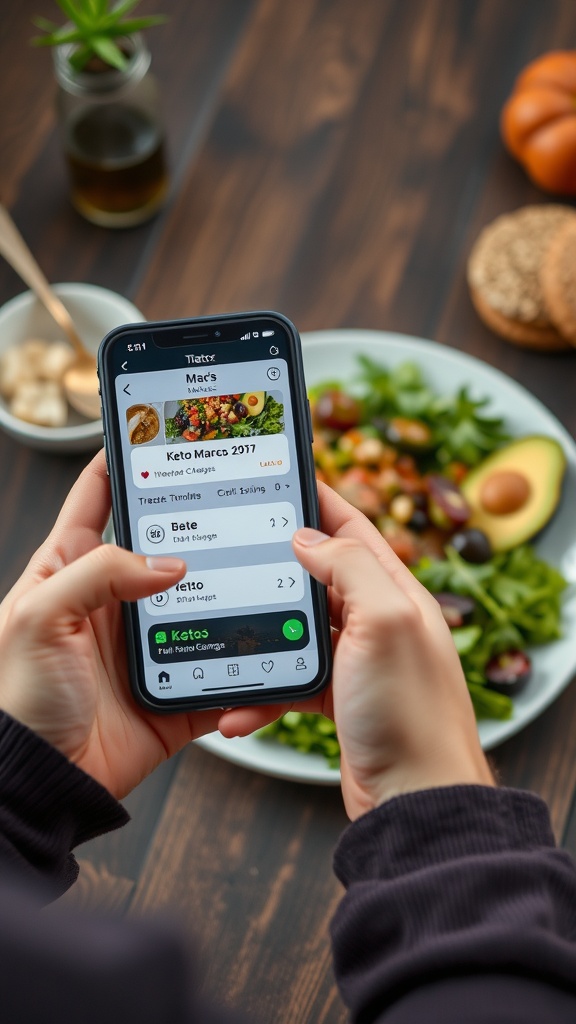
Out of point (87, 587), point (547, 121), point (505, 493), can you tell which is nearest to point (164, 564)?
point (87, 587)

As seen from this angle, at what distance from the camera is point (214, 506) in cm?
80

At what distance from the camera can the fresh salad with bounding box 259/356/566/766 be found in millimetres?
1171

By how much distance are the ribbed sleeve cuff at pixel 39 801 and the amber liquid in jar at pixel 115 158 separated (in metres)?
0.96

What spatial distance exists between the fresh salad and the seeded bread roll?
156 mm

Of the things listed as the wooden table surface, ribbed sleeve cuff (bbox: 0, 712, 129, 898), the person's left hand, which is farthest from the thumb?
the wooden table surface

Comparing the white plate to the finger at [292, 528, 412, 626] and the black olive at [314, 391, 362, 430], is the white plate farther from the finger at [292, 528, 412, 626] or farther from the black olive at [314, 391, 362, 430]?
the finger at [292, 528, 412, 626]

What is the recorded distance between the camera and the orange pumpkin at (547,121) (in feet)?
4.63

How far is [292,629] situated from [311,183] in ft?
3.05

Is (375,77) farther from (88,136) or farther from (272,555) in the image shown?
(272,555)

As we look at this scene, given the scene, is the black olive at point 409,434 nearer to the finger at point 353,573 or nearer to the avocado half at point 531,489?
the avocado half at point 531,489

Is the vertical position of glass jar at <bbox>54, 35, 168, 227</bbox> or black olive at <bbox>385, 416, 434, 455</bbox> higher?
glass jar at <bbox>54, 35, 168, 227</bbox>

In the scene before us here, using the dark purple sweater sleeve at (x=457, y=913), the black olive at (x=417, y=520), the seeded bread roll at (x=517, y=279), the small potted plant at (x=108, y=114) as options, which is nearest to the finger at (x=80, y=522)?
the dark purple sweater sleeve at (x=457, y=913)

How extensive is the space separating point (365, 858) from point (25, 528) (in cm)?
80

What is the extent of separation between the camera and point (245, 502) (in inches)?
31.4
